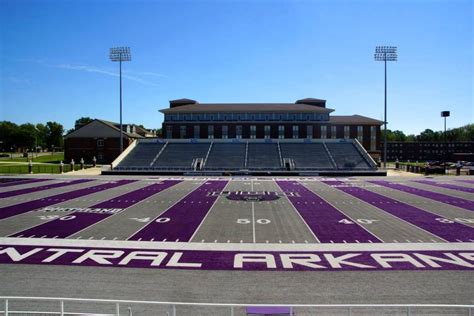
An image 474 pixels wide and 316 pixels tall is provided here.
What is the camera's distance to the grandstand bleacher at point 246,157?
4947cm

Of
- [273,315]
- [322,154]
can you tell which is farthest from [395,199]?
[322,154]

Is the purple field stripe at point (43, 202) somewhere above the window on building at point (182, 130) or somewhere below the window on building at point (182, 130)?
below

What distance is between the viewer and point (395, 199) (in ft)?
86.9

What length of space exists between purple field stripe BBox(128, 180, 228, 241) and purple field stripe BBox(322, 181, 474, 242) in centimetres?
1122

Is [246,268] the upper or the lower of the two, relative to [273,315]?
lower

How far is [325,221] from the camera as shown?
18875 millimetres

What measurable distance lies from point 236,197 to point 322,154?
3088cm

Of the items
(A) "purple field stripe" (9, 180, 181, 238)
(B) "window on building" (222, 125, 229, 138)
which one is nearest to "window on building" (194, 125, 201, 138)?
(B) "window on building" (222, 125, 229, 138)

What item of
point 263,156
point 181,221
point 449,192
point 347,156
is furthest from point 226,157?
point 181,221

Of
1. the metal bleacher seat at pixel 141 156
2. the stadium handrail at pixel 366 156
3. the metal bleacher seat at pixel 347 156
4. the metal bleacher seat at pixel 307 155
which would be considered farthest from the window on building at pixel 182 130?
the stadium handrail at pixel 366 156

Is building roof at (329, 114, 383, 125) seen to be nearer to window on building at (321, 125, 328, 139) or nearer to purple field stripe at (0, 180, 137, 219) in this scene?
window on building at (321, 125, 328, 139)

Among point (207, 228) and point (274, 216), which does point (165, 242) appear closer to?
point (207, 228)

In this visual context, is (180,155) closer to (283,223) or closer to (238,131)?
(238,131)

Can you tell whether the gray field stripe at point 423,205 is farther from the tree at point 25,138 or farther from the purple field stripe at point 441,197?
the tree at point 25,138
